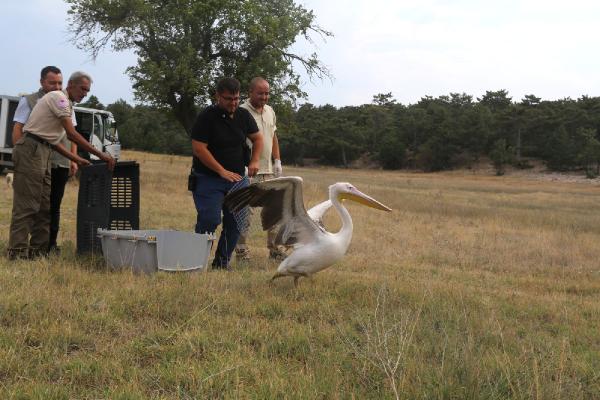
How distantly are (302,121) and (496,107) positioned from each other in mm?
26936

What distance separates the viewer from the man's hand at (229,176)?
241 inches

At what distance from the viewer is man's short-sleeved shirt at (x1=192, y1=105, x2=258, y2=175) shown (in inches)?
249

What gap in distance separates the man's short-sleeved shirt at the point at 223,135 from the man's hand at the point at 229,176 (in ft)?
0.90

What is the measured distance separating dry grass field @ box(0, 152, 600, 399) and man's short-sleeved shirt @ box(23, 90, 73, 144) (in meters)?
1.32

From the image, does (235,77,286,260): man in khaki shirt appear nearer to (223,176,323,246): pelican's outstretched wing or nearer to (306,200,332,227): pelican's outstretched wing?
(306,200,332,227): pelican's outstretched wing

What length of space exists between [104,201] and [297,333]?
3.26 m

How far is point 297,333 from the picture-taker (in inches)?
164

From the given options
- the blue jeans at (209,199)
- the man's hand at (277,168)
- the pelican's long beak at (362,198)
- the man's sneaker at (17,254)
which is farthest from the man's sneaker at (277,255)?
the man's sneaker at (17,254)

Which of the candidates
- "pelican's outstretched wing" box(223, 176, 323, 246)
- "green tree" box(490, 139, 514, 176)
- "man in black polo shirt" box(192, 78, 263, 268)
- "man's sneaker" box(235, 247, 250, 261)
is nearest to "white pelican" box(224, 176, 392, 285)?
"pelican's outstretched wing" box(223, 176, 323, 246)

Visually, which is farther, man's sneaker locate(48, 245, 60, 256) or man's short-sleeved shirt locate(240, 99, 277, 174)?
man's short-sleeved shirt locate(240, 99, 277, 174)

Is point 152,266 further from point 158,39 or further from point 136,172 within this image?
point 158,39

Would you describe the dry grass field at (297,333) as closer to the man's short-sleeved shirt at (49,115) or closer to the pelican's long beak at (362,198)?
the pelican's long beak at (362,198)

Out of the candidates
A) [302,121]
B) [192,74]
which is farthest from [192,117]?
[302,121]

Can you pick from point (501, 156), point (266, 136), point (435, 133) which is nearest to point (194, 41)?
point (266, 136)
